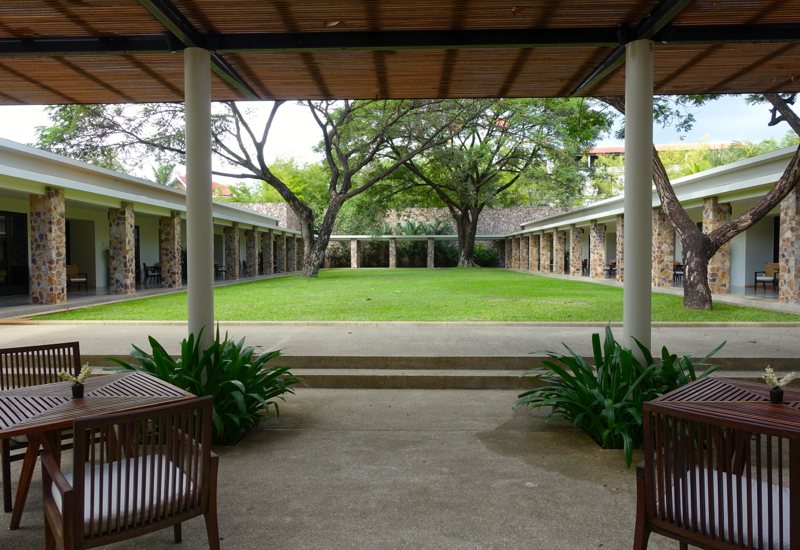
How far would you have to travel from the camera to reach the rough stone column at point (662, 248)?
17266 mm

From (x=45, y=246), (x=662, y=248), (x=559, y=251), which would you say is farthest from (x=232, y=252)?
(x=662, y=248)

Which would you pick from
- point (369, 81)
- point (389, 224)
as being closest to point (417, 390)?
point (369, 81)

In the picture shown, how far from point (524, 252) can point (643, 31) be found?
3301 cm

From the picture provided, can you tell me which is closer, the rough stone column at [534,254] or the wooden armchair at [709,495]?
the wooden armchair at [709,495]

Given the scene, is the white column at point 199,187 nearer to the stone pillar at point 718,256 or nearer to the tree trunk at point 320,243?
the stone pillar at point 718,256

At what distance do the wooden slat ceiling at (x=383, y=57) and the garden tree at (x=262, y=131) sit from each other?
13.5 metres

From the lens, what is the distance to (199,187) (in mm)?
4324

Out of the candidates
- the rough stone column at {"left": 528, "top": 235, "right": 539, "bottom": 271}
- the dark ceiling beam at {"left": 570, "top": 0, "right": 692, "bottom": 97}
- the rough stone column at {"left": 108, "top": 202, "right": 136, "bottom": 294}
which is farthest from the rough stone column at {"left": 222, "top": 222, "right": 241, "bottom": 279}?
the dark ceiling beam at {"left": 570, "top": 0, "right": 692, "bottom": 97}

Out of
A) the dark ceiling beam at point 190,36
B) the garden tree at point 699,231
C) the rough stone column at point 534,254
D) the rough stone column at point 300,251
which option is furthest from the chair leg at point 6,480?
the rough stone column at point 300,251

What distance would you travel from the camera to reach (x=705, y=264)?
428 inches

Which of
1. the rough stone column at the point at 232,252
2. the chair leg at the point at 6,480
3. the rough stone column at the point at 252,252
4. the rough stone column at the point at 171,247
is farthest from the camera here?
the rough stone column at the point at 252,252

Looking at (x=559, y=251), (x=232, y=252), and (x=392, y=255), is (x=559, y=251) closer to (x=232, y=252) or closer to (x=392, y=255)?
(x=392, y=255)

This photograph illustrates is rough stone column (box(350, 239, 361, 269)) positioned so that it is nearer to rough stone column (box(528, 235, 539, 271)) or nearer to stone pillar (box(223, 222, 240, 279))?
rough stone column (box(528, 235, 539, 271))

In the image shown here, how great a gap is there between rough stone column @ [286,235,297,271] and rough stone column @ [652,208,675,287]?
2356 centimetres
